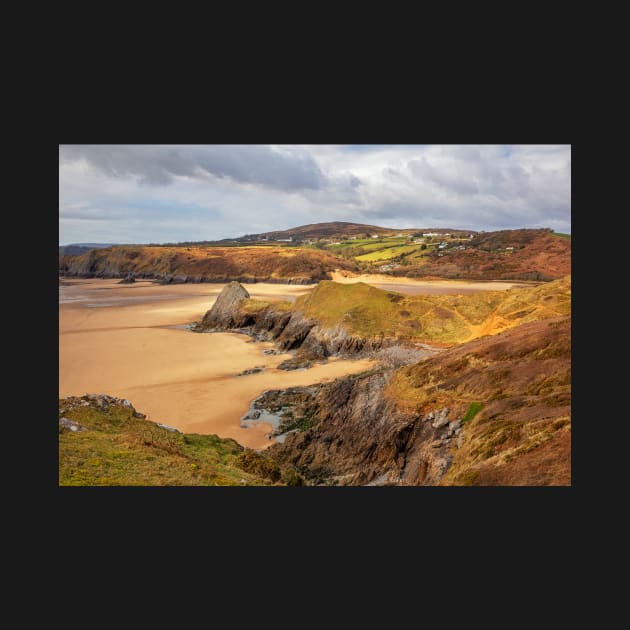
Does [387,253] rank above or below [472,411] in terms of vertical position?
above

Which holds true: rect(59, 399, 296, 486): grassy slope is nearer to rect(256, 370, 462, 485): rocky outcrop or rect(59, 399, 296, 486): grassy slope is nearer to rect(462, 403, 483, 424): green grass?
rect(256, 370, 462, 485): rocky outcrop

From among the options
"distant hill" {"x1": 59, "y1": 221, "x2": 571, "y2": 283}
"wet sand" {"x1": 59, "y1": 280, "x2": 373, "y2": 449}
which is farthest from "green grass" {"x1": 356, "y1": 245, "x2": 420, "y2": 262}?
"wet sand" {"x1": 59, "y1": 280, "x2": 373, "y2": 449}

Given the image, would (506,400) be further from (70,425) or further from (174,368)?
(174,368)

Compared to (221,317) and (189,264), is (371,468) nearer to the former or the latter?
(221,317)

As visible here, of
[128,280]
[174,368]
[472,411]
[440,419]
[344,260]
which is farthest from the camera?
[344,260]

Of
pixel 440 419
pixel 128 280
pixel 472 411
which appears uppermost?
pixel 128 280

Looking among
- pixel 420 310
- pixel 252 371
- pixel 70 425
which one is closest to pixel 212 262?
pixel 420 310

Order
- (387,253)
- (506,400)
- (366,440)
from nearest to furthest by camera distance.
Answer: (506,400) < (366,440) < (387,253)

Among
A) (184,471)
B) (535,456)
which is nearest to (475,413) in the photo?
(535,456)
